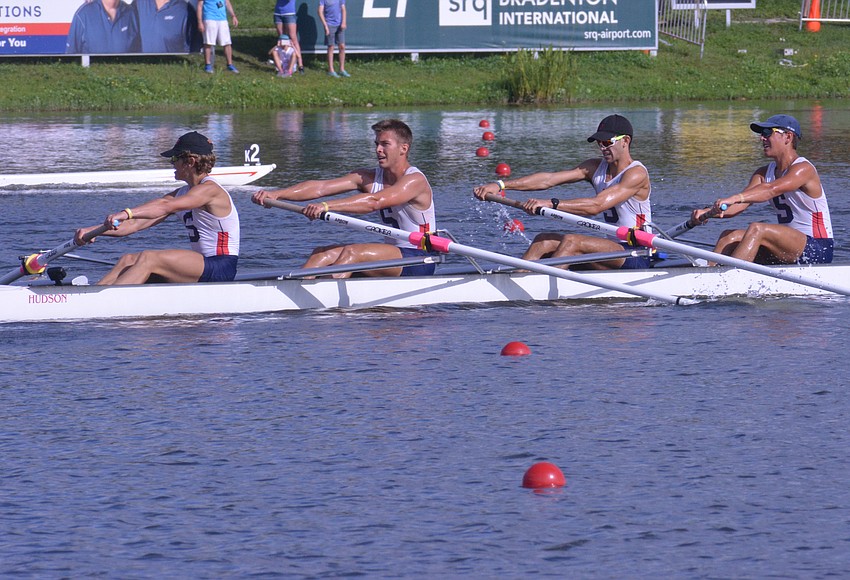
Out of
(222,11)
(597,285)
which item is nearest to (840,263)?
(597,285)

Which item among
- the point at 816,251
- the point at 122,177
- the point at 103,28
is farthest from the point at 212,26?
the point at 816,251

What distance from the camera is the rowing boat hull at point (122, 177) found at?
18.9m

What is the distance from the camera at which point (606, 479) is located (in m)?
7.27

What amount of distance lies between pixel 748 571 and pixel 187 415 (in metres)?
3.72

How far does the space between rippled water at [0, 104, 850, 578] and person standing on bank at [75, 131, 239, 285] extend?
0.40 m

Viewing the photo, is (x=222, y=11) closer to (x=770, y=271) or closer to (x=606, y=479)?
(x=770, y=271)

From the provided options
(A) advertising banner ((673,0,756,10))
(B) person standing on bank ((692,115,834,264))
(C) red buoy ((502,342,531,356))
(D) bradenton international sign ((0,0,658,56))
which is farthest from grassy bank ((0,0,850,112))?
(C) red buoy ((502,342,531,356))

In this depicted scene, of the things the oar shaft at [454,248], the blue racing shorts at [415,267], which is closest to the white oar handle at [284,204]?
the oar shaft at [454,248]

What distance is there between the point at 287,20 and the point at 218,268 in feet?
66.4

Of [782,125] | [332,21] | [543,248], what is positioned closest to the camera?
[782,125]

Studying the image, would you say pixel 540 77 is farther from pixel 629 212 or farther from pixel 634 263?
pixel 634 263

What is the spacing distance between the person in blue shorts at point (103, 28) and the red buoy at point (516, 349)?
21.7 metres

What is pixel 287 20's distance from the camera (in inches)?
1195

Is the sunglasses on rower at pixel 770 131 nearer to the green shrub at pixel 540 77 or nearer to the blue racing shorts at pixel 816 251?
the blue racing shorts at pixel 816 251
